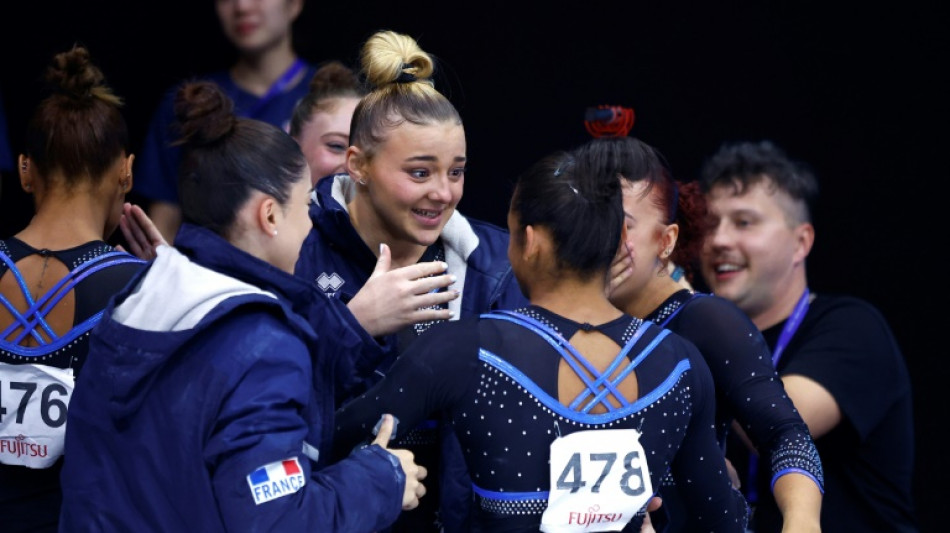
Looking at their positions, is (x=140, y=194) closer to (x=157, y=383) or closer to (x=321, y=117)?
(x=321, y=117)

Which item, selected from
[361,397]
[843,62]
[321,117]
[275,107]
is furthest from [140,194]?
[843,62]

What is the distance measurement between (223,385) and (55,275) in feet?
2.83

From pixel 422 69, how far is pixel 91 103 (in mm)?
745

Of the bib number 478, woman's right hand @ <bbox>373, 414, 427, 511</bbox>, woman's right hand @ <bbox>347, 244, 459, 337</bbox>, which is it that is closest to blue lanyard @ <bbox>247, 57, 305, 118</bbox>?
woman's right hand @ <bbox>347, 244, 459, 337</bbox>

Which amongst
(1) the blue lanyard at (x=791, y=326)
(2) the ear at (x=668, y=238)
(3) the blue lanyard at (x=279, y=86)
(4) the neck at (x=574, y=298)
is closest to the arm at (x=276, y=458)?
(4) the neck at (x=574, y=298)

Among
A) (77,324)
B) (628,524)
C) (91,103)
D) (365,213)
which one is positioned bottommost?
(628,524)

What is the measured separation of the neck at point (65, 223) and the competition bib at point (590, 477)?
3.85ft

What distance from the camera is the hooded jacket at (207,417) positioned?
2.03 meters

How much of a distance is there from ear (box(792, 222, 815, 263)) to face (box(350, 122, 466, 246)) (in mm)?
1371

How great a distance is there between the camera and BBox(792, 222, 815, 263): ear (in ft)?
12.7

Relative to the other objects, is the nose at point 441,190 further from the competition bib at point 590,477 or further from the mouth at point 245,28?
the mouth at point 245,28

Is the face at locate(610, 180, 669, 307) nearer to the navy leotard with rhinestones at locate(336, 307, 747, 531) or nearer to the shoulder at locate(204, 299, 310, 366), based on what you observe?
the navy leotard with rhinestones at locate(336, 307, 747, 531)

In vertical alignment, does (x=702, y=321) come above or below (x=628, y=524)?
above

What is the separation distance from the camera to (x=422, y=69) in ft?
9.96
